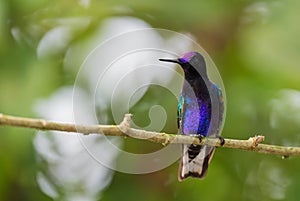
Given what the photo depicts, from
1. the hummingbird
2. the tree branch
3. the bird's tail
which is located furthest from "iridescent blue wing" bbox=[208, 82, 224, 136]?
the tree branch

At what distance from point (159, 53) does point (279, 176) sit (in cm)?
125

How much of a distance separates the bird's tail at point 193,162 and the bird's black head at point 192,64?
1.15 feet

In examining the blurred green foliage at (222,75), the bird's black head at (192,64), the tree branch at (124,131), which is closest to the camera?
the tree branch at (124,131)

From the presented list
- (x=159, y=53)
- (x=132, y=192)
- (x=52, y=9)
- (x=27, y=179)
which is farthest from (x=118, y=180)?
(x=52, y=9)

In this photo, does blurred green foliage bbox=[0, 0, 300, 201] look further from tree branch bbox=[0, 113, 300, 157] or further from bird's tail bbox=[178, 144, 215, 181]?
tree branch bbox=[0, 113, 300, 157]

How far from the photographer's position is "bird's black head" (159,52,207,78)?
2750 mm

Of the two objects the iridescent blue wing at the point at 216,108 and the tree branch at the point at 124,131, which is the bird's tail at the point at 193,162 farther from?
the tree branch at the point at 124,131

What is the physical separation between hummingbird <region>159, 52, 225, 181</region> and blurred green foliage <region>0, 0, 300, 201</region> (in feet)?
2.05

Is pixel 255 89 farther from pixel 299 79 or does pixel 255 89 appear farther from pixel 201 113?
pixel 201 113

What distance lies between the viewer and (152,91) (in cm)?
400

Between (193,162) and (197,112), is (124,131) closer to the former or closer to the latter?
(193,162)

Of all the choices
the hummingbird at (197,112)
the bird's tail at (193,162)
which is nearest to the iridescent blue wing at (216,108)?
the hummingbird at (197,112)

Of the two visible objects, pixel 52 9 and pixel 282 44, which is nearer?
pixel 282 44

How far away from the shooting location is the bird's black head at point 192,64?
275 centimetres
